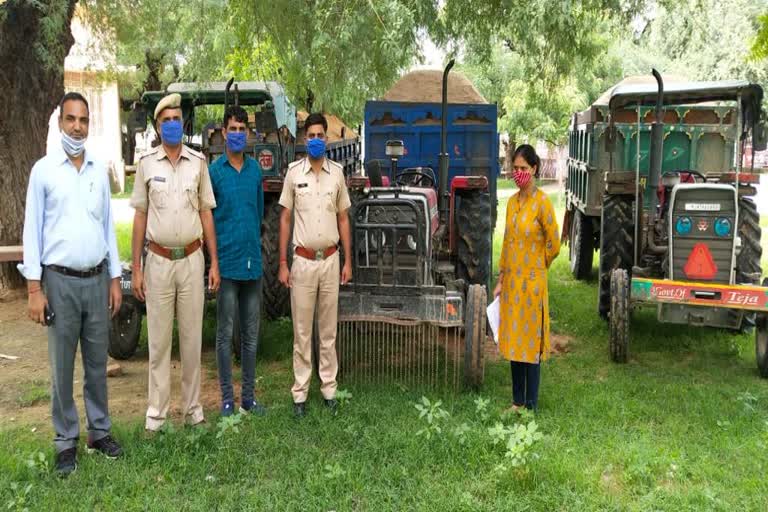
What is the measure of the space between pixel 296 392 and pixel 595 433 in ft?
6.32

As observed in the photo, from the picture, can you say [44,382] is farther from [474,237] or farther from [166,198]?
[474,237]

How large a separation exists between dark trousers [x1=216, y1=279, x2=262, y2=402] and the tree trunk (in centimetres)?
410

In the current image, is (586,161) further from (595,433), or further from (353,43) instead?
(595,433)

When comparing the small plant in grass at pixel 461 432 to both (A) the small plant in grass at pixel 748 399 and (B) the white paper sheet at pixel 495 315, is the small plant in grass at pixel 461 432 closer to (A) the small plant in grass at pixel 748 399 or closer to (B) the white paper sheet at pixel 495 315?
(B) the white paper sheet at pixel 495 315

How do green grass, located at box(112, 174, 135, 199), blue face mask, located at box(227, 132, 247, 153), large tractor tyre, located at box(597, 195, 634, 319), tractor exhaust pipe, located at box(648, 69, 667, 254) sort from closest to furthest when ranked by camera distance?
blue face mask, located at box(227, 132, 247, 153) → tractor exhaust pipe, located at box(648, 69, 667, 254) → large tractor tyre, located at box(597, 195, 634, 319) → green grass, located at box(112, 174, 135, 199)

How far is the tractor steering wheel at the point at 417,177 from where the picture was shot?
284 inches

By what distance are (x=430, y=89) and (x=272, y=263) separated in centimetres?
379

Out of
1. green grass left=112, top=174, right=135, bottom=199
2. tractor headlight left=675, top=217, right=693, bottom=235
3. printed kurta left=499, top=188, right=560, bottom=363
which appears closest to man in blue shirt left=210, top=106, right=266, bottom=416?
printed kurta left=499, top=188, right=560, bottom=363

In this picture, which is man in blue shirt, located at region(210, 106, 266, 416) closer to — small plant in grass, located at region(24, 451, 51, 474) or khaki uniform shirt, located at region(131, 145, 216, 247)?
khaki uniform shirt, located at region(131, 145, 216, 247)

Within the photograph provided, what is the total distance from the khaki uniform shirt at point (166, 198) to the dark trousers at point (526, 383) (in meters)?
2.27

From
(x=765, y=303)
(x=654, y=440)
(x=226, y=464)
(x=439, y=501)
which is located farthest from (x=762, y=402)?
(x=226, y=464)

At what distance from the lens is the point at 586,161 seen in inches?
351

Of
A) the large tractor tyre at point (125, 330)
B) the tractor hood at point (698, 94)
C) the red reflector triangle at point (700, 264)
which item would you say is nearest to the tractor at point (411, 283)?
the tractor hood at point (698, 94)

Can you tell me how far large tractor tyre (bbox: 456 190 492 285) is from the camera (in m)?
6.25
